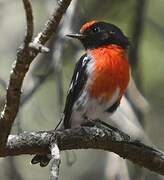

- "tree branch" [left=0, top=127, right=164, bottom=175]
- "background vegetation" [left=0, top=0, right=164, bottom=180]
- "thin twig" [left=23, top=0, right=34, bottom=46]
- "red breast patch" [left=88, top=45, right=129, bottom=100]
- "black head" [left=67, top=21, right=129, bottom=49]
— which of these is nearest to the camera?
"thin twig" [left=23, top=0, right=34, bottom=46]

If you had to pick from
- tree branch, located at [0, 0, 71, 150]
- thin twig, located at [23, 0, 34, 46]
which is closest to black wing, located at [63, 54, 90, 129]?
tree branch, located at [0, 0, 71, 150]

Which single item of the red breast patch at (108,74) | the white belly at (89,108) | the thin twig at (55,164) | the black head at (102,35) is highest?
the black head at (102,35)

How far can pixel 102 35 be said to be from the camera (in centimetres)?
455

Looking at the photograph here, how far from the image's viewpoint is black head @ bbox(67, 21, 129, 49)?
4535 mm

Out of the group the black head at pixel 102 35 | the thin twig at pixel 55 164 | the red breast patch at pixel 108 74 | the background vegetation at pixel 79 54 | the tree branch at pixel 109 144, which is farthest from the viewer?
the background vegetation at pixel 79 54

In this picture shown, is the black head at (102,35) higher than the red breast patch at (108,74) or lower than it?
higher

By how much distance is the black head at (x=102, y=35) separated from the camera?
4535 mm

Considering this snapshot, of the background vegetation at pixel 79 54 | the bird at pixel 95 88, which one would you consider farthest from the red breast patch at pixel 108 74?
the background vegetation at pixel 79 54

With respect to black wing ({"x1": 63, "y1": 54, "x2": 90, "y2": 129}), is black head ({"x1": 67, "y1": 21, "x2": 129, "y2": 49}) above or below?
above

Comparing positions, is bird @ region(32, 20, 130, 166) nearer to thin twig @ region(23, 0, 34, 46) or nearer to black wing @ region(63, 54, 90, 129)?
black wing @ region(63, 54, 90, 129)

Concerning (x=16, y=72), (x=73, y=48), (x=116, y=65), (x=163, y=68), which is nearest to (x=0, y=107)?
(x=116, y=65)

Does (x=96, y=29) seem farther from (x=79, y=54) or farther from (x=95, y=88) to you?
(x=95, y=88)

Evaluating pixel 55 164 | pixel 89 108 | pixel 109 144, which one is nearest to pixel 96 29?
pixel 89 108

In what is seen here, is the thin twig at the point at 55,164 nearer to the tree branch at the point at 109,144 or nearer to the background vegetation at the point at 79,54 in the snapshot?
the tree branch at the point at 109,144
